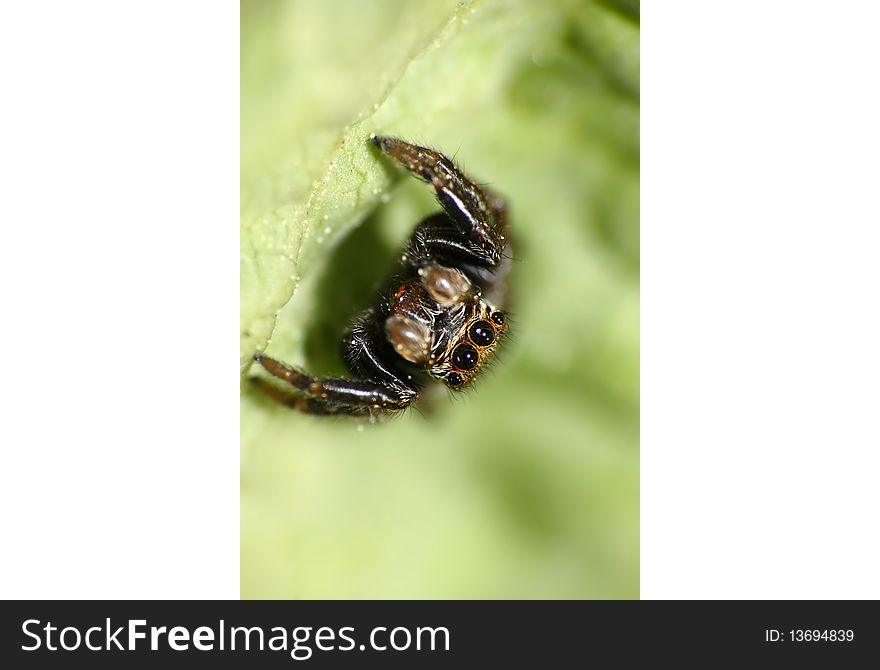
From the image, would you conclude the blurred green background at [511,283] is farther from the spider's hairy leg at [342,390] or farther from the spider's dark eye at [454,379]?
the spider's dark eye at [454,379]

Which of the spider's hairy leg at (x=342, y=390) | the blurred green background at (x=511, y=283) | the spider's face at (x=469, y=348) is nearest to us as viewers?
the blurred green background at (x=511, y=283)

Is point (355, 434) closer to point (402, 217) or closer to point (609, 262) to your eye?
point (402, 217)

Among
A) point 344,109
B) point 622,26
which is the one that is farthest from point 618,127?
point 344,109

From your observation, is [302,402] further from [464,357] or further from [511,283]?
[511,283]

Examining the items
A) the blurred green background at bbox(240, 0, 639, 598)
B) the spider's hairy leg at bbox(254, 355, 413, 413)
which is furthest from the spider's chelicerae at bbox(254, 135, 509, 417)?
the blurred green background at bbox(240, 0, 639, 598)

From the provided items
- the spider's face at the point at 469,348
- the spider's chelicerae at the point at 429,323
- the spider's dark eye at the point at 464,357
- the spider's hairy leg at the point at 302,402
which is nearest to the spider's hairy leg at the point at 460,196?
the spider's chelicerae at the point at 429,323

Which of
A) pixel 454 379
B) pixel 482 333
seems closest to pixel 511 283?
pixel 482 333
